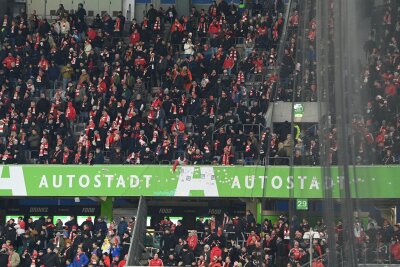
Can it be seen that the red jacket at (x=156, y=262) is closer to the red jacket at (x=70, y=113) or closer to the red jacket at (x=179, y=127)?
the red jacket at (x=179, y=127)

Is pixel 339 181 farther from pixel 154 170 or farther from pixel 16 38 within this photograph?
pixel 16 38

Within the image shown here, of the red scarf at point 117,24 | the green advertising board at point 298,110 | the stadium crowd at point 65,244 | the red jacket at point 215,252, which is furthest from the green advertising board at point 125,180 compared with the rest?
the green advertising board at point 298,110

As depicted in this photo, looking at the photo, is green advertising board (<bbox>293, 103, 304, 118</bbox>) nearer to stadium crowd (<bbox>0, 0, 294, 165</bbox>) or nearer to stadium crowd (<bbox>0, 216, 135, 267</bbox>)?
stadium crowd (<bbox>0, 0, 294, 165</bbox>)

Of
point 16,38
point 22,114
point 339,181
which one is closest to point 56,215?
point 22,114

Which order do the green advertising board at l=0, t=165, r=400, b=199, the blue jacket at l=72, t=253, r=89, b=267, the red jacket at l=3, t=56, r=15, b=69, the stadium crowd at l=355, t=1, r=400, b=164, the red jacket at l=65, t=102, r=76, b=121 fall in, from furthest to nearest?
the red jacket at l=3, t=56, r=15, b=69 < the red jacket at l=65, t=102, r=76, b=121 < the green advertising board at l=0, t=165, r=400, b=199 < the blue jacket at l=72, t=253, r=89, b=267 < the stadium crowd at l=355, t=1, r=400, b=164

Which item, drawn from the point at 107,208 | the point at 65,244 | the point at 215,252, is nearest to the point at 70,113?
the point at 107,208

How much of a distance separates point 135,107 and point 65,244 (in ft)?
19.9

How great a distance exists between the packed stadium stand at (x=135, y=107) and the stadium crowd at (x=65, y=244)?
1.6 inches

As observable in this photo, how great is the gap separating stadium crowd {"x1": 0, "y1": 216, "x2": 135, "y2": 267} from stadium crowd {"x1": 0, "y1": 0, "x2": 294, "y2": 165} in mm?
2279

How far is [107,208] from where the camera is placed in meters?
36.8

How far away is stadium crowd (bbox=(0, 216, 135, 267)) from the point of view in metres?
30.8

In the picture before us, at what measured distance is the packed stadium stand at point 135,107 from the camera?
31000 mm

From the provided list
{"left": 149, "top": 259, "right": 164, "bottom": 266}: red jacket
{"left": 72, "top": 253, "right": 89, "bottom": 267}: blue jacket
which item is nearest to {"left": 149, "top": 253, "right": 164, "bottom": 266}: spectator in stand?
{"left": 149, "top": 259, "right": 164, "bottom": 266}: red jacket

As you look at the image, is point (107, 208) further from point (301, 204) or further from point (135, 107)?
point (301, 204)
